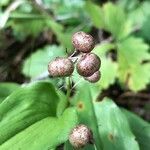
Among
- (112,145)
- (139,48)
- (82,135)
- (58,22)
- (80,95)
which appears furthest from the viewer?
(58,22)

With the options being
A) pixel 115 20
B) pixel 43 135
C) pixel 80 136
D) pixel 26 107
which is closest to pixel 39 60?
pixel 115 20

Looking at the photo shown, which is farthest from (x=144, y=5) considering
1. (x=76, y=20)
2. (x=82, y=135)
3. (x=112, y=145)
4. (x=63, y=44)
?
(x=82, y=135)

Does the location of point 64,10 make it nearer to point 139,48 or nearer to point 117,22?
point 117,22

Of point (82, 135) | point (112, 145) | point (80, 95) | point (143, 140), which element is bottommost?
point (143, 140)

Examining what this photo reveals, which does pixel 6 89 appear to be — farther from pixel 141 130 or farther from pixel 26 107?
pixel 141 130

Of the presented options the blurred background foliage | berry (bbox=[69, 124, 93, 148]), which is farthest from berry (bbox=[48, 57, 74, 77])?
the blurred background foliage

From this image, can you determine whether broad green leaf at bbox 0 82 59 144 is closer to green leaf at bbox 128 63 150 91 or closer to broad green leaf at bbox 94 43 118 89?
broad green leaf at bbox 94 43 118 89
